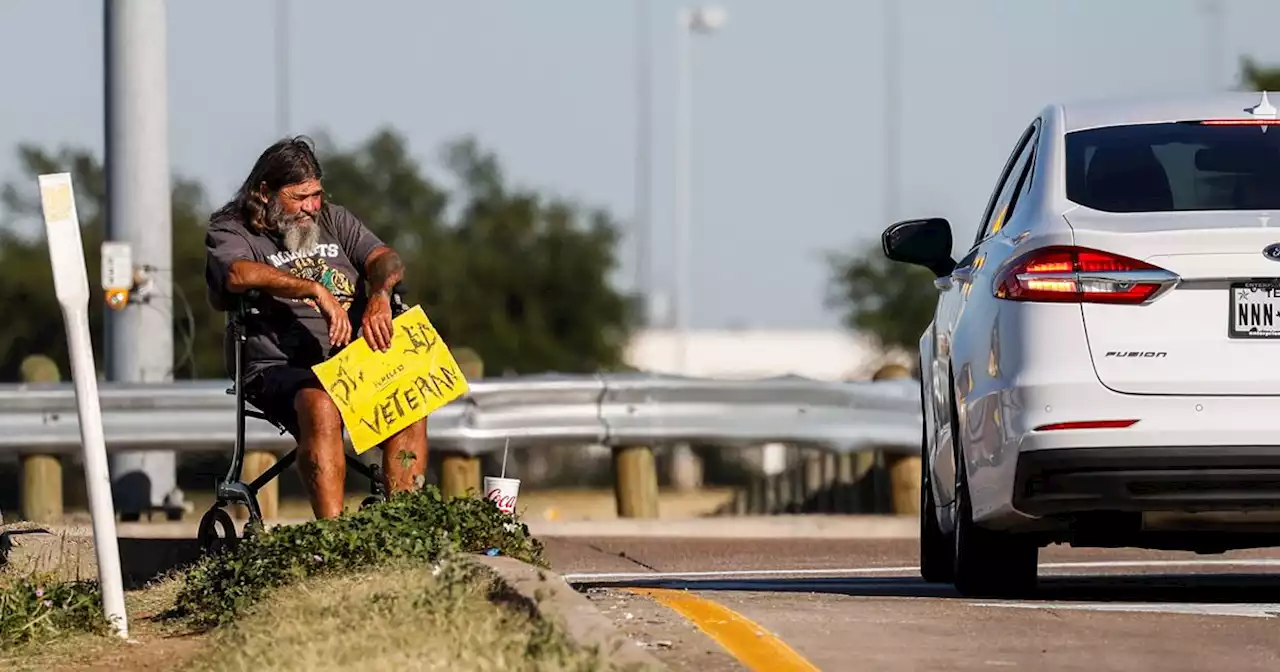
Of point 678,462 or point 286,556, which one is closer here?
point 286,556

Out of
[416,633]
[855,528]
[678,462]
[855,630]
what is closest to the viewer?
[416,633]

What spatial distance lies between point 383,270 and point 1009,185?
215 centimetres

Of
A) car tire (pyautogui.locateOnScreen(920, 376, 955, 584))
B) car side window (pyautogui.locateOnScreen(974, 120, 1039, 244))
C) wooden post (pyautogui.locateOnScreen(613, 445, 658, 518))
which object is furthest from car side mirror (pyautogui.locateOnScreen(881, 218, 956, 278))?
wooden post (pyautogui.locateOnScreen(613, 445, 658, 518))

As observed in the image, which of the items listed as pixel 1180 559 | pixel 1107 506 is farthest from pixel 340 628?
pixel 1180 559

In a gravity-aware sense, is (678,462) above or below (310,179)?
below

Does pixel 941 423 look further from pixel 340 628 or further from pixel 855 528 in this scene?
pixel 855 528

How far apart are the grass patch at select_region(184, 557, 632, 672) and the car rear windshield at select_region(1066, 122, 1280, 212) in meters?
2.17

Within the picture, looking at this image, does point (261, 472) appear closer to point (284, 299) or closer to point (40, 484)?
point (40, 484)

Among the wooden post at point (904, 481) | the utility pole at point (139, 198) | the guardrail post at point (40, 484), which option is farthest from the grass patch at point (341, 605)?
the wooden post at point (904, 481)

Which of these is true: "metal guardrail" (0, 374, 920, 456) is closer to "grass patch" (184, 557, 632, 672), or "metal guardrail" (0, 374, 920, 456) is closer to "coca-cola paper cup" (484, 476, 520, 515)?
"coca-cola paper cup" (484, 476, 520, 515)

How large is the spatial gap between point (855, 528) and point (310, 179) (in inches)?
234

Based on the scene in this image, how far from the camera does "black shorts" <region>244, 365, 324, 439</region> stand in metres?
9.36

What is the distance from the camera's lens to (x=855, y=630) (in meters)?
7.26

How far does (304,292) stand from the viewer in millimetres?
9305
